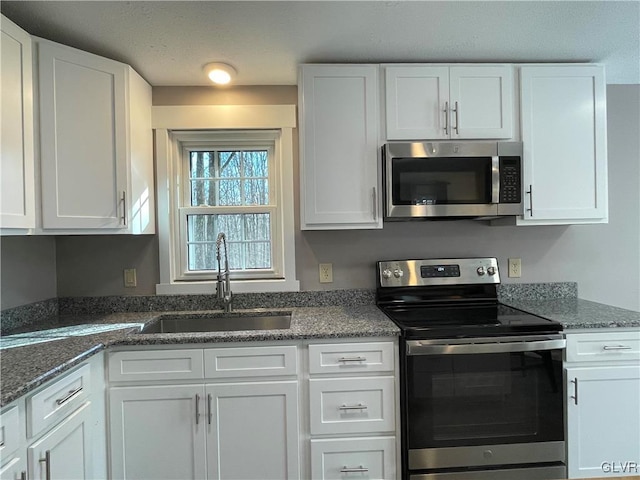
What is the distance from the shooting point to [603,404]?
164cm

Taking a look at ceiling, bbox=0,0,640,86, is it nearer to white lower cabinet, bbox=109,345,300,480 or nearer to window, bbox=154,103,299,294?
window, bbox=154,103,299,294

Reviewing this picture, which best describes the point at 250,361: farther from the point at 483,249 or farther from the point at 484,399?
the point at 483,249

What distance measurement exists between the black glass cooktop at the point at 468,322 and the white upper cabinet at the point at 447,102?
95 centimetres

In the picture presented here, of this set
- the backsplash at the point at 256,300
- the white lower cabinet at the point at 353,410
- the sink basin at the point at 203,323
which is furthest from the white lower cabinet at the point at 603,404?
the sink basin at the point at 203,323

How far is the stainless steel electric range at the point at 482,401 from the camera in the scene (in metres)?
1.57

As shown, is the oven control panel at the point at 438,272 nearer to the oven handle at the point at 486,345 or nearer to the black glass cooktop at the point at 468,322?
the black glass cooktop at the point at 468,322

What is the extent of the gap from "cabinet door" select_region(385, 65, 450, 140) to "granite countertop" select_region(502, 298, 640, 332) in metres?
1.12

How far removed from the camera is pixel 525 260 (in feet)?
7.27

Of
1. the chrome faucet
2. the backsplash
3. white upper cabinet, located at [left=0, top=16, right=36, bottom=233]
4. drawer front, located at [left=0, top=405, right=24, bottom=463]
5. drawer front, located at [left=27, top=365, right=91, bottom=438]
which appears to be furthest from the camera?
the backsplash

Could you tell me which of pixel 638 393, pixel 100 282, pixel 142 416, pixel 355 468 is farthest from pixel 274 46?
pixel 638 393

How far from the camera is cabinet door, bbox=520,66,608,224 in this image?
1889 millimetres

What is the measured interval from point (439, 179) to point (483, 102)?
50 cm

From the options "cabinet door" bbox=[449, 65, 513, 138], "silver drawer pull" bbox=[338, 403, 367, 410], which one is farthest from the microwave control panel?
"silver drawer pull" bbox=[338, 403, 367, 410]

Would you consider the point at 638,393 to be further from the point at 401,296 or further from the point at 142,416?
the point at 142,416
